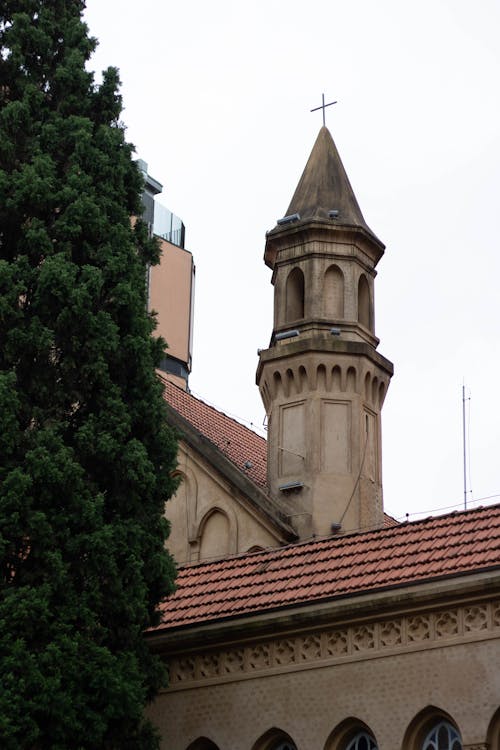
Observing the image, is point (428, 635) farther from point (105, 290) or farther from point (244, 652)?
point (105, 290)

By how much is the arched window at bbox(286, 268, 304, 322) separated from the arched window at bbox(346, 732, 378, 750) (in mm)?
12912

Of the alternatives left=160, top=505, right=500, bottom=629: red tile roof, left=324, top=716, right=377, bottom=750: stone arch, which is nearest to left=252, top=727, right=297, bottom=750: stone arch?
left=324, top=716, right=377, bottom=750: stone arch

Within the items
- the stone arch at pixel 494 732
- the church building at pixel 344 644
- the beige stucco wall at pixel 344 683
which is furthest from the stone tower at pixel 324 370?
the stone arch at pixel 494 732

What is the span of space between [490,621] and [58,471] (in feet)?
17.1

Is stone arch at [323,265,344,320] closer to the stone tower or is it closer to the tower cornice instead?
the stone tower

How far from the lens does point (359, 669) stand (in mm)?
19312

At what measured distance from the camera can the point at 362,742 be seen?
63.7ft

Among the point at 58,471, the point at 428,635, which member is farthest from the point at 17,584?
the point at 428,635

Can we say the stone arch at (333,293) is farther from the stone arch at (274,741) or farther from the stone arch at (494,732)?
the stone arch at (494,732)

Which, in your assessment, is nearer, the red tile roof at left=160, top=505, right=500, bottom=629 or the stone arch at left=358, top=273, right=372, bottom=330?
the red tile roof at left=160, top=505, right=500, bottom=629

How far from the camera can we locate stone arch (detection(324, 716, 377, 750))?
19281 mm

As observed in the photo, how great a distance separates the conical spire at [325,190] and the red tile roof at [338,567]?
10.9 metres

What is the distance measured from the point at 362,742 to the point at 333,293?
510 inches

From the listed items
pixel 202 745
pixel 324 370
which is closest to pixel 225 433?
pixel 324 370
